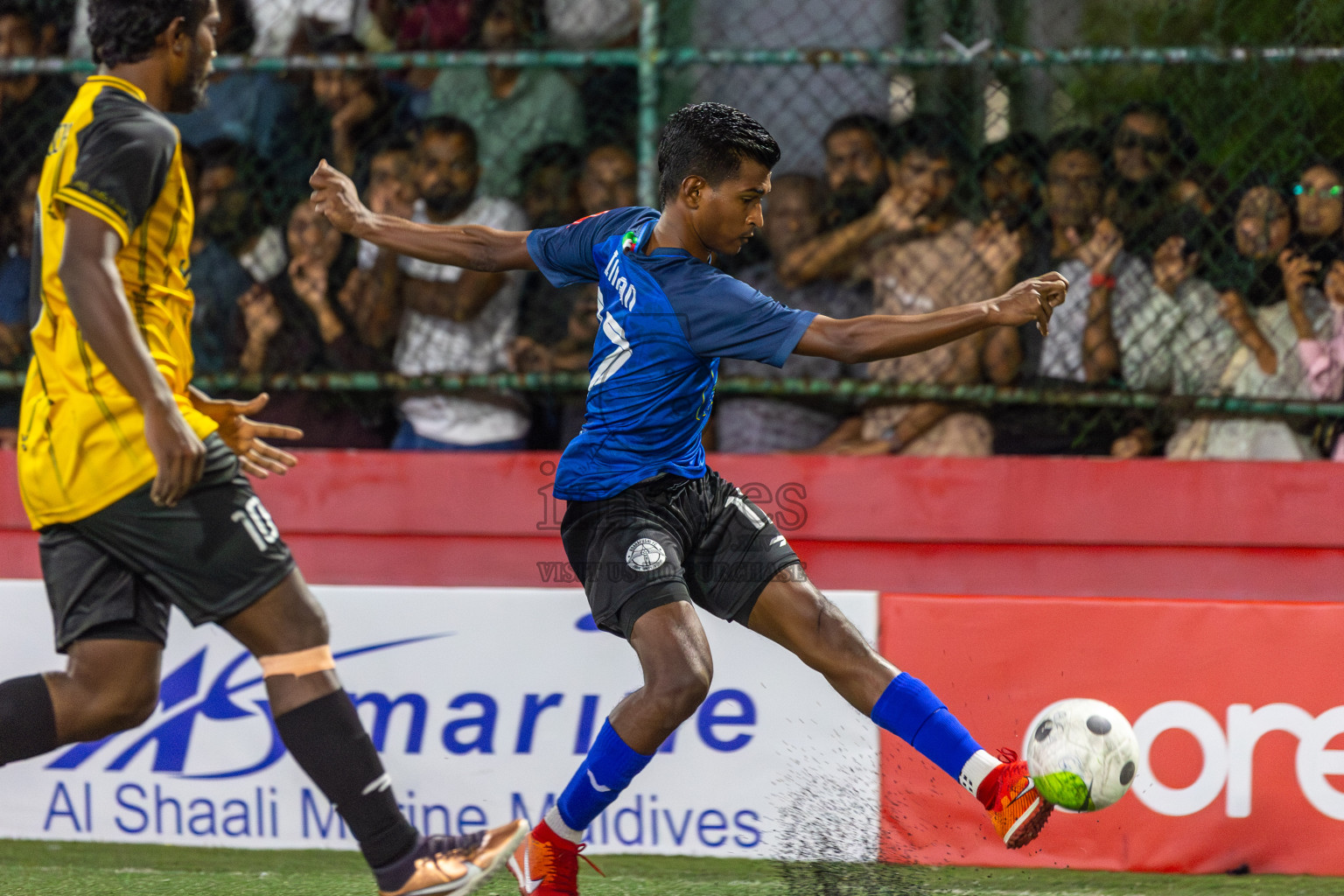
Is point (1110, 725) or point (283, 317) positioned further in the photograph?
point (283, 317)

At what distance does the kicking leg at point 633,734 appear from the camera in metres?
3.06

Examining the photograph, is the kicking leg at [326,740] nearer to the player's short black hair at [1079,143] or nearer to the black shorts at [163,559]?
the black shorts at [163,559]

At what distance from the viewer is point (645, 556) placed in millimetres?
3145

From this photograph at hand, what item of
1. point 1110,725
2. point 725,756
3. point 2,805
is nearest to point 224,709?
point 2,805

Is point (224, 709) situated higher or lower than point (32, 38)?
lower

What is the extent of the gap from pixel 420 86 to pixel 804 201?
1557 mm

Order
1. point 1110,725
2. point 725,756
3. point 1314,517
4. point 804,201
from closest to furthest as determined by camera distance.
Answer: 1. point 1110,725
2. point 725,756
3. point 1314,517
4. point 804,201

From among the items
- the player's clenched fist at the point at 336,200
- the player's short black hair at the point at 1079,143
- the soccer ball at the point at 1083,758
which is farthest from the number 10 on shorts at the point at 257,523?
the player's short black hair at the point at 1079,143

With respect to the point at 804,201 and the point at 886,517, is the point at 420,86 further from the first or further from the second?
the point at 886,517

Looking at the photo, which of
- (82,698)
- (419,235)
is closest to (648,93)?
(419,235)

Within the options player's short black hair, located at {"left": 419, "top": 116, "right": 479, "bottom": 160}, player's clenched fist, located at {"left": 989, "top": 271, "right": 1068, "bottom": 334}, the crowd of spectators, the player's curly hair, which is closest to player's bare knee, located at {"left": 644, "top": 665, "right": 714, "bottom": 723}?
player's clenched fist, located at {"left": 989, "top": 271, "right": 1068, "bottom": 334}

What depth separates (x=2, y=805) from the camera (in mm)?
4105

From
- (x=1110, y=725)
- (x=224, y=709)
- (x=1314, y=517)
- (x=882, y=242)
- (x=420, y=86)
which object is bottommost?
(x=224, y=709)

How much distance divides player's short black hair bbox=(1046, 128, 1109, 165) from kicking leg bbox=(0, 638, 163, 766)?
355cm
